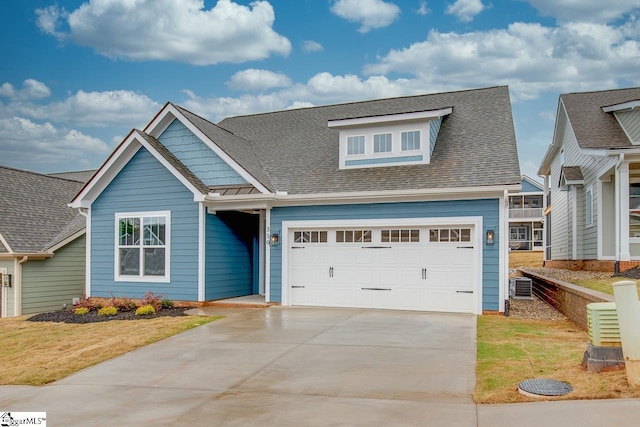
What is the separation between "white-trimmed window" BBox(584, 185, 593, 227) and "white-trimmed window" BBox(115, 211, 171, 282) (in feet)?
42.5

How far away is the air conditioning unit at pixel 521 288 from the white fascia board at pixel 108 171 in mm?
11694

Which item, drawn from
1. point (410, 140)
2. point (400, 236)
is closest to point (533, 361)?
point (400, 236)

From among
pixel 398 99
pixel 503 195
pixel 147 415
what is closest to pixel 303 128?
pixel 398 99

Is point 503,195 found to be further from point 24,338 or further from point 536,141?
point 536,141

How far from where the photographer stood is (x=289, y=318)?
1251 centimetres

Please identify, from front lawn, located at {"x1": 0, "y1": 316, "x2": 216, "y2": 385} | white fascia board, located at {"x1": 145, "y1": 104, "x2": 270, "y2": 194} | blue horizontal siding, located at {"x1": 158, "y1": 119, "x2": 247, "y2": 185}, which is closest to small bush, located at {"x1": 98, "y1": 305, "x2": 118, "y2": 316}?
front lawn, located at {"x1": 0, "y1": 316, "x2": 216, "y2": 385}

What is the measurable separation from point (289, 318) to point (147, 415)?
6510 millimetres

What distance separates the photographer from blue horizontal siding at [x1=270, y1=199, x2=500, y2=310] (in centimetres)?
1274

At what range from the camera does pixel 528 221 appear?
45.2 meters

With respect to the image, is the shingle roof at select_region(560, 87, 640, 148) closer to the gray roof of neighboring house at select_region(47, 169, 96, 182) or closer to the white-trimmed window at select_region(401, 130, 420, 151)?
the white-trimmed window at select_region(401, 130, 420, 151)

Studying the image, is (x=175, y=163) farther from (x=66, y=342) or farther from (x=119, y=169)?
(x=66, y=342)

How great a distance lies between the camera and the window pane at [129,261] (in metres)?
15.7

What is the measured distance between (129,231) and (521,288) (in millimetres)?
11634

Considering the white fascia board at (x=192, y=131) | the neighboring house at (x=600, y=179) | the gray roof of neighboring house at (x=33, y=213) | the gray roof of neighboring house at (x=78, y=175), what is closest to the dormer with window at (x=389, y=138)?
the white fascia board at (x=192, y=131)
